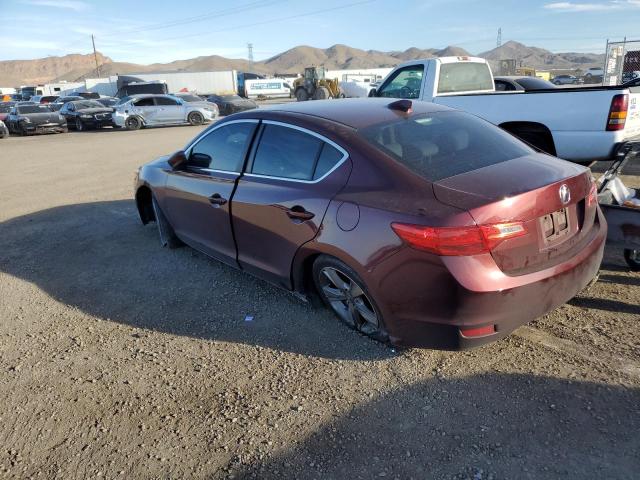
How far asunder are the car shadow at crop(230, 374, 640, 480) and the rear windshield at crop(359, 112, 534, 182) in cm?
131

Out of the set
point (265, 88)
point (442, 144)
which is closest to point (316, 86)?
point (265, 88)

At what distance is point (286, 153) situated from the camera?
12.1 feet

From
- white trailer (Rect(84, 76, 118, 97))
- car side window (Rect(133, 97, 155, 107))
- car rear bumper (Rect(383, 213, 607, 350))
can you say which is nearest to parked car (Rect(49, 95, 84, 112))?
car side window (Rect(133, 97, 155, 107))

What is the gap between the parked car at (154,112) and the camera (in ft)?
78.0

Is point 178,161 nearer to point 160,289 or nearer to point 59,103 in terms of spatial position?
point 160,289

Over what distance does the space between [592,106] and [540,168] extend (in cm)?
399

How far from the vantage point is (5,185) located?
33.8 ft

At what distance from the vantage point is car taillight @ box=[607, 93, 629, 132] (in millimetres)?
6090

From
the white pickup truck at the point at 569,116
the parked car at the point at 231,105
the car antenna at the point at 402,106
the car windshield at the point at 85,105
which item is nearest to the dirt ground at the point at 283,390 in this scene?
the car antenna at the point at 402,106

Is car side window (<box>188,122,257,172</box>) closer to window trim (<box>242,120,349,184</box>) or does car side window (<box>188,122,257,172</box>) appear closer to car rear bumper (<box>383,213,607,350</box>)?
window trim (<box>242,120,349,184</box>)

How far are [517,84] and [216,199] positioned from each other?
9358 millimetres

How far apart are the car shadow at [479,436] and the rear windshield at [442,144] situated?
1.31 meters

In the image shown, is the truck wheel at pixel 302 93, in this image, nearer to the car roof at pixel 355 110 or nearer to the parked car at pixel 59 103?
the parked car at pixel 59 103

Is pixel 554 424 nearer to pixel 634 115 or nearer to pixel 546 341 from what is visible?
pixel 546 341
